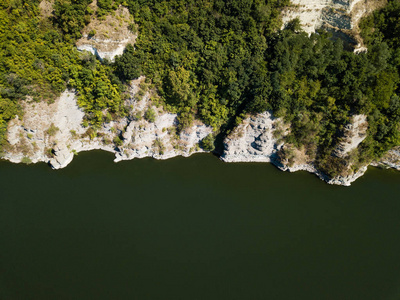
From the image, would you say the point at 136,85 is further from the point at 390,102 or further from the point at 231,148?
the point at 390,102

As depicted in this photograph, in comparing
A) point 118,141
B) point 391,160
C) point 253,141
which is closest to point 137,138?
point 118,141

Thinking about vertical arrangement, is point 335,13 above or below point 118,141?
above

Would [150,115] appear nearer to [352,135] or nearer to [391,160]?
[352,135]

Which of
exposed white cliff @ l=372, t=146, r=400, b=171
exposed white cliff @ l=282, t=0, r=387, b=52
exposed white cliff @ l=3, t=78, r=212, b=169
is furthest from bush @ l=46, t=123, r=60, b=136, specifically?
exposed white cliff @ l=372, t=146, r=400, b=171

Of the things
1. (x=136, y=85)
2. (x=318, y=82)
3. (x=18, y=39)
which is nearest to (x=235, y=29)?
(x=318, y=82)

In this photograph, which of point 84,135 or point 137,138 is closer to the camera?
point 137,138

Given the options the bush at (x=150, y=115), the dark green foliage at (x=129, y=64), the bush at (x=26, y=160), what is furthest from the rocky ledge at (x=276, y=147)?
the bush at (x=26, y=160)

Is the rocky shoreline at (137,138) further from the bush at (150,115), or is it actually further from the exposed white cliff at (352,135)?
the bush at (150,115)
